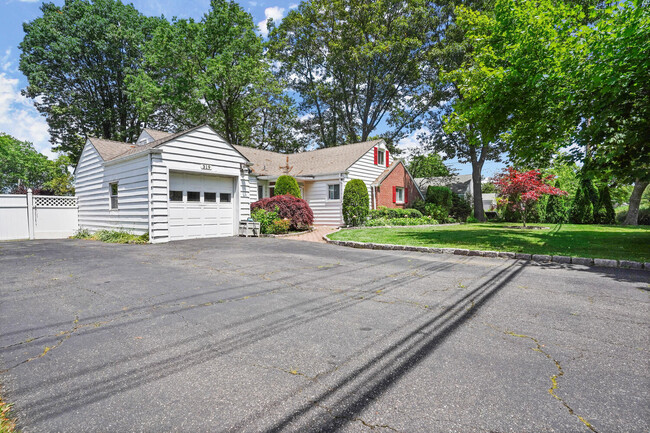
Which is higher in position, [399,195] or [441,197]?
[399,195]

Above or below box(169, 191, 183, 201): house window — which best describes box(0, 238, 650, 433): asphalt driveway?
below

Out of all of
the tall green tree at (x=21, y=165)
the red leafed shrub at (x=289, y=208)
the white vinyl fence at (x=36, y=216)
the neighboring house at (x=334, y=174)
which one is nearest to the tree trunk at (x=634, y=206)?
the neighboring house at (x=334, y=174)

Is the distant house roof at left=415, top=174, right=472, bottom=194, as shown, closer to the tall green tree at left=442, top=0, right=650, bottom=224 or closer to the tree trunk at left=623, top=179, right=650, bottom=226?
the tree trunk at left=623, top=179, right=650, bottom=226

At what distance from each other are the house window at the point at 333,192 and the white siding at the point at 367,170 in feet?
2.53

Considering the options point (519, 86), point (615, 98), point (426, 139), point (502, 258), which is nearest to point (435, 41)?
point (426, 139)

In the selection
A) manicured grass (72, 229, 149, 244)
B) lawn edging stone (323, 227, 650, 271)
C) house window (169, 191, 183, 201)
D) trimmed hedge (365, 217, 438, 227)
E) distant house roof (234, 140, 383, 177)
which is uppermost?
distant house roof (234, 140, 383, 177)

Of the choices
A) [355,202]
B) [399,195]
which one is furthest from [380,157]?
[355,202]

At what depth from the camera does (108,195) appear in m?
12.7

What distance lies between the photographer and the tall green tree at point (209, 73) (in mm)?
22562

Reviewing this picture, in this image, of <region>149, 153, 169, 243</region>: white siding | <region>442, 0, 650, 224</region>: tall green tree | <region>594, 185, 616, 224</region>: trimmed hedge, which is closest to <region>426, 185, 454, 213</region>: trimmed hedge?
<region>594, 185, 616, 224</region>: trimmed hedge

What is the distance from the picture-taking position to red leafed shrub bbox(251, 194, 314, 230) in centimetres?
1398

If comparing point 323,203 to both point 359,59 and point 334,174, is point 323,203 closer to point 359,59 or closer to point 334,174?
point 334,174

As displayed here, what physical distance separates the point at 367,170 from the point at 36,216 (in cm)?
1779

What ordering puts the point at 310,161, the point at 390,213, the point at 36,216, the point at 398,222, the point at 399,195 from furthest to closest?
the point at 399,195, the point at 310,161, the point at 390,213, the point at 398,222, the point at 36,216
